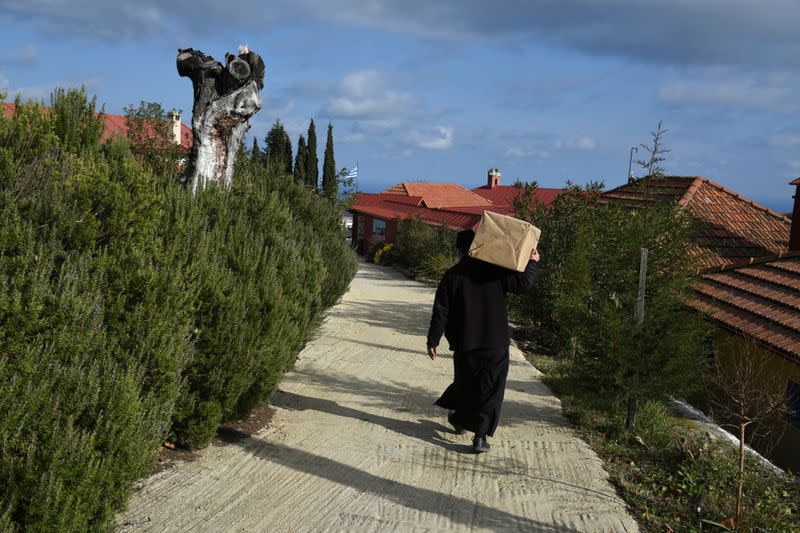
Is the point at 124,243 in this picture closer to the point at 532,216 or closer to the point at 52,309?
the point at 52,309

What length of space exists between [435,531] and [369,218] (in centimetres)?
3152

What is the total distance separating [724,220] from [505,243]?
11.7 meters

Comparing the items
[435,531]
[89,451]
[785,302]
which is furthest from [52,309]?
[785,302]

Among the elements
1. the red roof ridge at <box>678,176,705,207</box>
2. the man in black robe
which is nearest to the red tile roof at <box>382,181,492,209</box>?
the red roof ridge at <box>678,176,705,207</box>

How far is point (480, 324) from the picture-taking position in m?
5.68

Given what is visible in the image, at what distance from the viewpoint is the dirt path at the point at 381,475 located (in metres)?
4.46

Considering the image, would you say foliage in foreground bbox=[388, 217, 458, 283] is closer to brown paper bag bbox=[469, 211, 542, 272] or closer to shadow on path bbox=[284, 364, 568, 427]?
shadow on path bbox=[284, 364, 568, 427]

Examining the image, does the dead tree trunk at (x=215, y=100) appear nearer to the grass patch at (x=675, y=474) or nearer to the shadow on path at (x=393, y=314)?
the shadow on path at (x=393, y=314)

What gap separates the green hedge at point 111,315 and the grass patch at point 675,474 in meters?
2.95

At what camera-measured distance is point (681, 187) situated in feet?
53.4

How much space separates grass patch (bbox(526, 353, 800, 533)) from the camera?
15.6 ft

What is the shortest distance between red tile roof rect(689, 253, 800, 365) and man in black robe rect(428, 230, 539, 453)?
8.36ft

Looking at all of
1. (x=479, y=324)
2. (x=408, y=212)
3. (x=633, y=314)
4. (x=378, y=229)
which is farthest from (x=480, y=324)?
(x=378, y=229)

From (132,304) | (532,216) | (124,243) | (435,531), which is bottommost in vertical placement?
(435,531)
